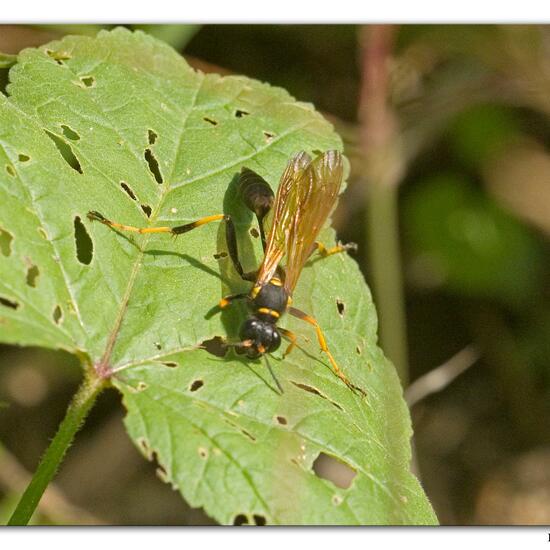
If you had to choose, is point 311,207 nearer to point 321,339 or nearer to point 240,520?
point 321,339

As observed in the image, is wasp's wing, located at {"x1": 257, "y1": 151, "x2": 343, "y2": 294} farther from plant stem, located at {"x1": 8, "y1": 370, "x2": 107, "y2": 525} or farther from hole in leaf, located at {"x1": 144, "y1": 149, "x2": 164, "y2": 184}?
plant stem, located at {"x1": 8, "y1": 370, "x2": 107, "y2": 525}

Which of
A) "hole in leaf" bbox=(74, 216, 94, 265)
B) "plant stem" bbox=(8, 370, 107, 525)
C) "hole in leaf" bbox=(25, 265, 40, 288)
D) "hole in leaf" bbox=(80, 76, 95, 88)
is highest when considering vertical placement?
"hole in leaf" bbox=(80, 76, 95, 88)

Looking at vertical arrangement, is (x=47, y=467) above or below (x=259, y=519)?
above

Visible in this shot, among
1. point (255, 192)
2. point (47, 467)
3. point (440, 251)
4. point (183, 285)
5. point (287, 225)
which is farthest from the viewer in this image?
point (440, 251)

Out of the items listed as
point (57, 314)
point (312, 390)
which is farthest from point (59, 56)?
point (312, 390)

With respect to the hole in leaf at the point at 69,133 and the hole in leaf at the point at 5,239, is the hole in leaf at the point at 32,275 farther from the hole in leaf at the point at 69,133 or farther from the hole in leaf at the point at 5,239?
the hole in leaf at the point at 69,133

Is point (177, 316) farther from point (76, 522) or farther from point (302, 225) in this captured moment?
point (76, 522)

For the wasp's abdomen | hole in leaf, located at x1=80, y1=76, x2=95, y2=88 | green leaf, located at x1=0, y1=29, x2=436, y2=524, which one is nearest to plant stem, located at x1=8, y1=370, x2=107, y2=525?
green leaf, located at x1=0, y1=29, x2=436, y2=524

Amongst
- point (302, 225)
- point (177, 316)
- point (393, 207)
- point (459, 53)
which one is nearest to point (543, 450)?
point (393, 207)
